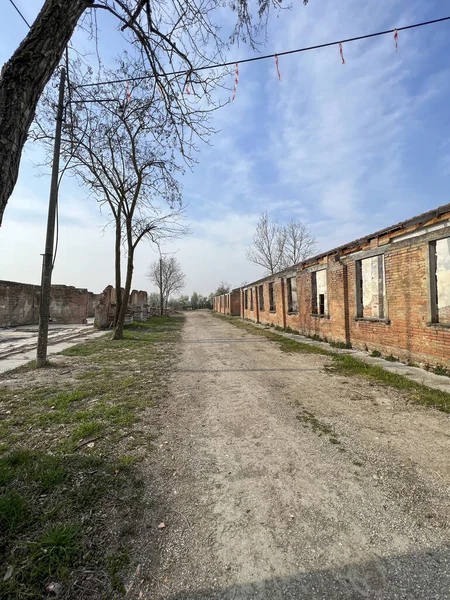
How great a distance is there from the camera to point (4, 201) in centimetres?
202

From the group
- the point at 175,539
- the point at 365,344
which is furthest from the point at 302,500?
the point at 365,344

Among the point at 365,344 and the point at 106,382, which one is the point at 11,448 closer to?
the point at 106,382

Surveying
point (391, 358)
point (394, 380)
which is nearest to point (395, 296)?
point (391, 358)

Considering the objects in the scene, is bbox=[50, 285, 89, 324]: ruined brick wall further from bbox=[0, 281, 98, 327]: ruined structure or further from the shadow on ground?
the shadow on ground

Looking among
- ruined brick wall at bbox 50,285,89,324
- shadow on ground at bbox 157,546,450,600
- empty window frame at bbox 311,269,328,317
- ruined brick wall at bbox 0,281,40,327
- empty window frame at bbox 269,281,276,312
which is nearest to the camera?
shadow on ground at bbox 157,546,450,600

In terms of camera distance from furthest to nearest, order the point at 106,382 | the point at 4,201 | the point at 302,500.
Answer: the point at 106,382, the point at 302,500, the point at 4,201

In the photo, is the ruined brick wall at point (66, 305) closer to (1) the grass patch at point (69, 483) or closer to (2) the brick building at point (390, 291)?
(2) the brick building at point (390, 291)

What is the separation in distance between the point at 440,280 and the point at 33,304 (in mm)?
21413

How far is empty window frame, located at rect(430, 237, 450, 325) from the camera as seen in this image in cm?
606

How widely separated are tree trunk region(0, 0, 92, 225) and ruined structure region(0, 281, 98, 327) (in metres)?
17.2

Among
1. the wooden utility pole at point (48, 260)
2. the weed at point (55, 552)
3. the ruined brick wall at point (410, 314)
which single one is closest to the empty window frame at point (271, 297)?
the ruined brick wall at point (410, 314)

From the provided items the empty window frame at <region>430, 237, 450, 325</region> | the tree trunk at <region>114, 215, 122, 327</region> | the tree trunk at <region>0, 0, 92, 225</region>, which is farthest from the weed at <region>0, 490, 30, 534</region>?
the tree trunk at <region>114, 215, 122, 327</region>

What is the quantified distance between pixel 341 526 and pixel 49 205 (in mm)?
8335

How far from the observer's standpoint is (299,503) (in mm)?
2193
